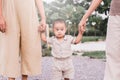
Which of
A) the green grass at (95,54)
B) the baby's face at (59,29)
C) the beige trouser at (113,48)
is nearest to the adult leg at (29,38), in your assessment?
the baby's face at (59,29)

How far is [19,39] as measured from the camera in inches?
169

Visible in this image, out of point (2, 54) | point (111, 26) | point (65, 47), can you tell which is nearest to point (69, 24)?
point (65, 47)

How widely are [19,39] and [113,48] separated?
3.40 feet

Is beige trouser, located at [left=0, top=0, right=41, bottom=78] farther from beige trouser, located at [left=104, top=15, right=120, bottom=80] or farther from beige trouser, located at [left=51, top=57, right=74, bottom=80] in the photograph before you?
beige trouser, located at [left=104, top=15, right=120, bottom=80]

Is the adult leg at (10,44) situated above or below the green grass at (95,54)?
above

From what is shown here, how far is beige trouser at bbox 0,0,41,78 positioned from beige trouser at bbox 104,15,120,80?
880 mm

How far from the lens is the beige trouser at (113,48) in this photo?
374 centimetres

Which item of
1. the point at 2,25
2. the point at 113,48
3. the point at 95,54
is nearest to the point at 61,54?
the point at 2,25

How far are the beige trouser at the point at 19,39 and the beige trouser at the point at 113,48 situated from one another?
880 mm

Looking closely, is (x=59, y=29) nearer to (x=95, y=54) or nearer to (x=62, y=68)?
(x=62, y=68)

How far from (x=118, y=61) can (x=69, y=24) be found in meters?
4.40

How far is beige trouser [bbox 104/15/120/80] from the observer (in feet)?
12.3

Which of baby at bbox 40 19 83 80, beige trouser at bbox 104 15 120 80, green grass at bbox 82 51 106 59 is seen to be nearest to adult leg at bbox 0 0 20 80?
baby at bbox 40 19 83 80

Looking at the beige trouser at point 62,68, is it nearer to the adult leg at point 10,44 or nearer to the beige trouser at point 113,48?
the adult leg at point 10,44
